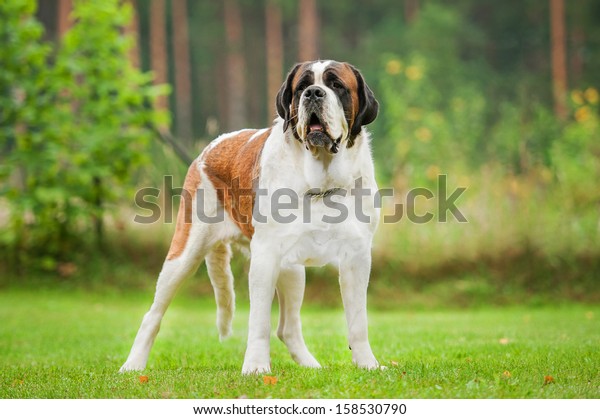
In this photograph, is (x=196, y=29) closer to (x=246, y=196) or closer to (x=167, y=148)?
(x=167, y=148)

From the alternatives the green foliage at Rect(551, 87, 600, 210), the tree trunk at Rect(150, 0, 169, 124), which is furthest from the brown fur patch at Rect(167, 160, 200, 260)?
the tree trunk at Rect(150, 0, 169, 124)

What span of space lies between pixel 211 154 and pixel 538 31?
25.5 meters

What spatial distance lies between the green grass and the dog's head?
4.61 ft

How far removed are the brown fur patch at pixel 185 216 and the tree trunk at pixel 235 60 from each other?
23.2 metres

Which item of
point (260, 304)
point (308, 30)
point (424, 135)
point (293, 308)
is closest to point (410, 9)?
point (308, 30)

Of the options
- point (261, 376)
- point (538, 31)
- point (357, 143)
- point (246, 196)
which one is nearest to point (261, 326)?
point (261, 376)

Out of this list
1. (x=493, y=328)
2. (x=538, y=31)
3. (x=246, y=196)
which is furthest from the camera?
(x=538, y=31)

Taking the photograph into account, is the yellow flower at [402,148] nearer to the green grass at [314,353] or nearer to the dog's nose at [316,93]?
the green grass at [314,353]

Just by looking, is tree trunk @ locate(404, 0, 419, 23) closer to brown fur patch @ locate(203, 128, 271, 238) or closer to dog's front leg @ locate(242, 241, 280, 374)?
brown fur patch @ locate(203, 128, 271, 238)

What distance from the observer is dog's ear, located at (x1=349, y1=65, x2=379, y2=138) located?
4867 mm

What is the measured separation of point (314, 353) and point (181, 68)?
24.8 metres

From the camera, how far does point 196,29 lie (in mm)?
30812

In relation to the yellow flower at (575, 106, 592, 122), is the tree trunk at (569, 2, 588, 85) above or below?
above

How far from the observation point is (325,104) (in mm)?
4566
